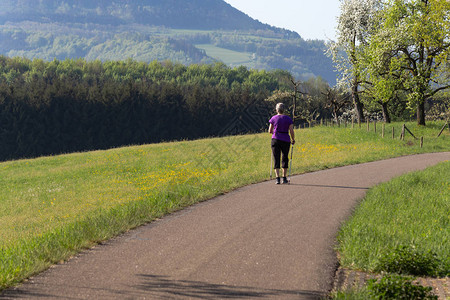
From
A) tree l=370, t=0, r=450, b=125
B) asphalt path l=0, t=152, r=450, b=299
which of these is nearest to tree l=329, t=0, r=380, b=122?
tree l=370, t=0, r=450, b=125

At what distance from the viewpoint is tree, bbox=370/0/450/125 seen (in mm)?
33625

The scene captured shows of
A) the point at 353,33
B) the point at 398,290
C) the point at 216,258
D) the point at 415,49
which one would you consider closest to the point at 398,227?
the point at 398,290

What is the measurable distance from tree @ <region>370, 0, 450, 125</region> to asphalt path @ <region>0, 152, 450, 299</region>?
2812 cm

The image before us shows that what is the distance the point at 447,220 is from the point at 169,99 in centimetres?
7480

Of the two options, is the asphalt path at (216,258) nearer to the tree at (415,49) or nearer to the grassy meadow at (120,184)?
the grassy meadow at (120,184)

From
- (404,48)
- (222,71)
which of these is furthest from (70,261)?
(222,71)

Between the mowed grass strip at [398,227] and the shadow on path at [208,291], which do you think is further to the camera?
the mowed grass strip at [398,227]

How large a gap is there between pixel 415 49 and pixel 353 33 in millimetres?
11822

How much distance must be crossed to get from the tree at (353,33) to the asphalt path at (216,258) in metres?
38.5

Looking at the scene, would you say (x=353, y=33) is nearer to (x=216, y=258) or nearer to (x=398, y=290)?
(x=216, y=258)

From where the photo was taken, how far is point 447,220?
8.76 metres

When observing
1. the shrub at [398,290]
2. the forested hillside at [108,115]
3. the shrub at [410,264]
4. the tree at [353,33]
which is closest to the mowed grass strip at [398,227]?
the shrub at [410,264]

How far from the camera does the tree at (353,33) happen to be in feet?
151

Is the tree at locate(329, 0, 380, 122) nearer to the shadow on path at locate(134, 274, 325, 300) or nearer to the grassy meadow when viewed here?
the grassy meadow
